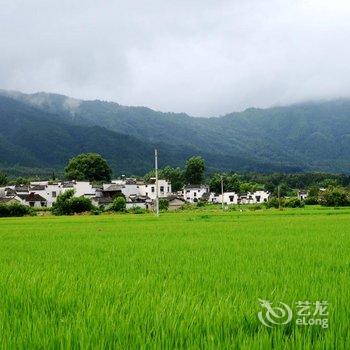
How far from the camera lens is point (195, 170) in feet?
321

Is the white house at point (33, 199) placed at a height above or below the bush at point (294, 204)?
above

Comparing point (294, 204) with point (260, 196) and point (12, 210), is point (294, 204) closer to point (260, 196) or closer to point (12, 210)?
point (12, 210)

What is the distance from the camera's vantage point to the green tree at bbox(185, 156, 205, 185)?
96.6 meters

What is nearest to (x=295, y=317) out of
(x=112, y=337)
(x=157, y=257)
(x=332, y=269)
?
(x=112, y=337)

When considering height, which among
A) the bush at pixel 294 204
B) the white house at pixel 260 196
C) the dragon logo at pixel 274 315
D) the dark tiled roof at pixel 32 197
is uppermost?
the dark tiled roof at pixel 32 197

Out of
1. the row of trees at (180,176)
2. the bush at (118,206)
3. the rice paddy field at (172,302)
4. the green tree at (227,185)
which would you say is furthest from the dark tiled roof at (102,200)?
the rice paddy field at (172,302)

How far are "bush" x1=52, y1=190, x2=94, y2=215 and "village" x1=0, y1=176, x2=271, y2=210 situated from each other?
751cm

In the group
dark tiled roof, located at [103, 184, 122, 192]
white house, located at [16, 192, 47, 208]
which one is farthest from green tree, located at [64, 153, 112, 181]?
white house, located at [16, 192, 47, 208]

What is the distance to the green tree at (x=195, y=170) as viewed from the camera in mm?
96562

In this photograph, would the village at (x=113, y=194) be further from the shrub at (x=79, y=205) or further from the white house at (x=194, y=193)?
the shrub at (x=79, y=205)

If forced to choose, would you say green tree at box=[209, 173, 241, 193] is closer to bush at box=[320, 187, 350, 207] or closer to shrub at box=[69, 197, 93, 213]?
bush at box=[320, 187, 350, 207]

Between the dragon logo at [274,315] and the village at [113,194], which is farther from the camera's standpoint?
the village at [113,194]

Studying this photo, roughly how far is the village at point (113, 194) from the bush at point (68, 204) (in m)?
7.51

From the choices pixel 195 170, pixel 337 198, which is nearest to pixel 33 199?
pixel 195 170
